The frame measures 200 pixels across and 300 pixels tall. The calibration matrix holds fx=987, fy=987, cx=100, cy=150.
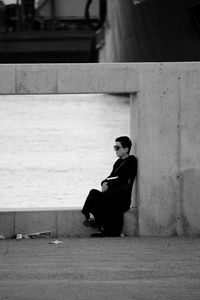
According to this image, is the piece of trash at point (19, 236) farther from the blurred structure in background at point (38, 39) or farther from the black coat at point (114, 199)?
the blurred structure in background at point (38, 39)

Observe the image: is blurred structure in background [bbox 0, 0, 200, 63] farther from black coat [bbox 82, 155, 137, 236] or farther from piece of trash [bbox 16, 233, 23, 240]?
piece of trash [bbox 16, 233, 23, 240]

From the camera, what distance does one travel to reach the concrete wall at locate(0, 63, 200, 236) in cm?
945

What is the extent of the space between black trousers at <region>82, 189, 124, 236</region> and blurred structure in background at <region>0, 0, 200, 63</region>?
17302 millimetres

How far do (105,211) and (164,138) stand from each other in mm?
922

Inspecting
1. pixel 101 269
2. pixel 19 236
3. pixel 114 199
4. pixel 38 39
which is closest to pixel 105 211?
pixel 114 199

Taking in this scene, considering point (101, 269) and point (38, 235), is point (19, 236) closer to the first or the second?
point (38, 235)

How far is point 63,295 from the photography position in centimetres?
627

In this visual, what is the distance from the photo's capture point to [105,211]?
930 cm

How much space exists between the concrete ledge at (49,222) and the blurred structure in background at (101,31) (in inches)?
678

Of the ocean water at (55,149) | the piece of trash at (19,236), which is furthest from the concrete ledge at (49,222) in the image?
the ocean water at (55,149)

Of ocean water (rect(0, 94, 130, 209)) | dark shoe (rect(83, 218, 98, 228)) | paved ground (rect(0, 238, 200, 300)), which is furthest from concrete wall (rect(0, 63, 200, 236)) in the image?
ocean water (rect(0, 94, 130, 209))

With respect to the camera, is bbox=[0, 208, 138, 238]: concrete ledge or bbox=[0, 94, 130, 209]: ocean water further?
bbox=[0, 94, 130, 209]: ocean water

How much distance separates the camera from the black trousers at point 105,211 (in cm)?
928

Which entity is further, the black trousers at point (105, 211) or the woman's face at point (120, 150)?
the woman's face at point (120, 150)
